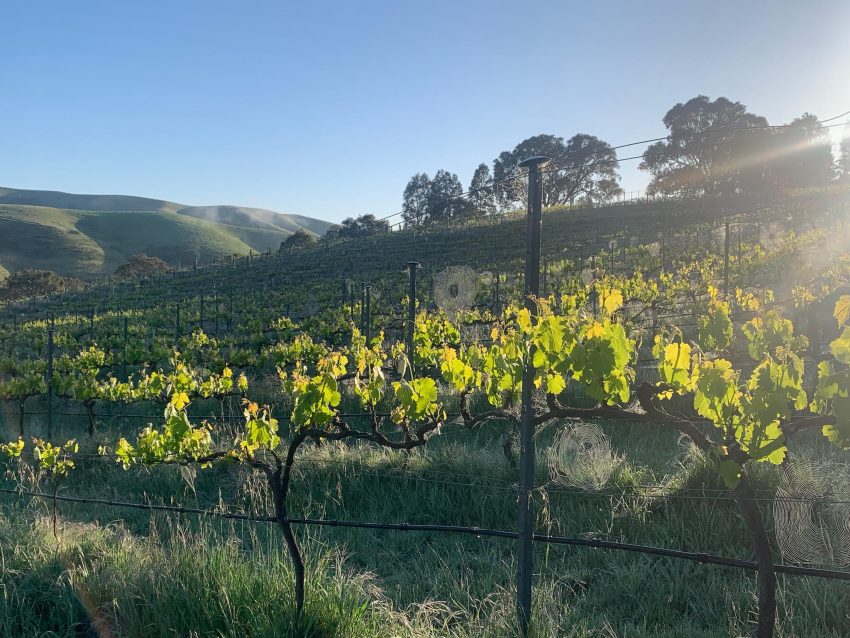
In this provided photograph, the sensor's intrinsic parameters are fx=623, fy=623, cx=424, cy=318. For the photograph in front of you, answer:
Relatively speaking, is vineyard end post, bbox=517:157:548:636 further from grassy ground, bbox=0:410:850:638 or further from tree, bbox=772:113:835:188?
tree, bbox=772:113:835:188

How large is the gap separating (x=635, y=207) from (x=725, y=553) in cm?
3944

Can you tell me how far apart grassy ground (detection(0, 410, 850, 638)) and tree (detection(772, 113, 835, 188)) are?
4578 cm

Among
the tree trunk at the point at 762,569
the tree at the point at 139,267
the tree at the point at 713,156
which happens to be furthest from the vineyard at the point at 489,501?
the tree at the point at 139,267

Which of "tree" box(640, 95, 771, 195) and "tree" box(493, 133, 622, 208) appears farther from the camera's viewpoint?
"tree" box(493, 133, 622, 208)

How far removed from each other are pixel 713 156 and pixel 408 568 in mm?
47547

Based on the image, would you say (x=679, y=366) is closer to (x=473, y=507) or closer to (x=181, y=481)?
(x=473, y=507)

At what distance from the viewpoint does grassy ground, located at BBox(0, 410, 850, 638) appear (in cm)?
313

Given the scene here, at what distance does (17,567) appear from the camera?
3965 mm

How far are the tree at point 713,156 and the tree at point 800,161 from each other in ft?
3.38

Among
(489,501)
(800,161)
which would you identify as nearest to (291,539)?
(489,501)

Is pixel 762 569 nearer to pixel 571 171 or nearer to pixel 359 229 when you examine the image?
pixel 359 229

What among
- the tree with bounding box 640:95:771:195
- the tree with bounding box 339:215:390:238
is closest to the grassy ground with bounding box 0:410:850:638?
the tree with bounding box 339:215:390:238

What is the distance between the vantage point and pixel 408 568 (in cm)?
463

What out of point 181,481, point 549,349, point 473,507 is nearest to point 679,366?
point 549,349
